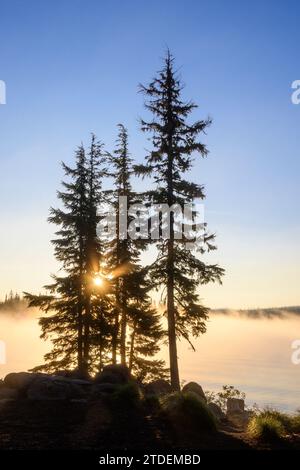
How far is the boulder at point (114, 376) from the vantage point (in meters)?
19.2

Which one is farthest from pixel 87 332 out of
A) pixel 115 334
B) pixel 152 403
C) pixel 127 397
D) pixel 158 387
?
pixel 152 403

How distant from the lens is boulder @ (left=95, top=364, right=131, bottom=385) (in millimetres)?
19212

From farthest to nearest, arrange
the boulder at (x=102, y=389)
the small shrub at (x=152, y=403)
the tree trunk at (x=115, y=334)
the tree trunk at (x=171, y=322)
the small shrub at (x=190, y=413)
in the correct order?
the tree trunk at (x=115, y=334) < the tree trunk at (x=171, y=322) < the boulder at (x=102, y=389) < the small shrub at (x=152, y=403) < the small shrub at (x=190, y=413)

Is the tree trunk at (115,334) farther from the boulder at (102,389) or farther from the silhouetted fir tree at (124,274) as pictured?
the boulder at (102,389)

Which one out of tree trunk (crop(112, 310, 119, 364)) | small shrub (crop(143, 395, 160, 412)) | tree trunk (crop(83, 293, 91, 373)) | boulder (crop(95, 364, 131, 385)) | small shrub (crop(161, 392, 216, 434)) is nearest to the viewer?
small shrub (crop(161, 392, 216, 434))

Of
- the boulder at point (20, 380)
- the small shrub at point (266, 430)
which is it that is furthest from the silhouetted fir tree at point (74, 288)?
the small shrub at point (266, 430)

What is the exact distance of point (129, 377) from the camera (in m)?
20.3

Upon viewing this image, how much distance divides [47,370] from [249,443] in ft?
66.0

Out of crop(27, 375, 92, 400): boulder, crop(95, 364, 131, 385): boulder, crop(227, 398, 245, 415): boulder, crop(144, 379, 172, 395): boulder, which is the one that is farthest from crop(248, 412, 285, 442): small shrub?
crop(227, 398, 245, 415): boulder

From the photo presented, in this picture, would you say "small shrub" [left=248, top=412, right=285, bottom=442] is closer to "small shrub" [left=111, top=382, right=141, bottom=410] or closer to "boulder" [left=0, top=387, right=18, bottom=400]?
"small shrub" [left=111, top=382, right=141, bottom=410]

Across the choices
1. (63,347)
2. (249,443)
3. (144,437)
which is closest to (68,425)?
(144,437)

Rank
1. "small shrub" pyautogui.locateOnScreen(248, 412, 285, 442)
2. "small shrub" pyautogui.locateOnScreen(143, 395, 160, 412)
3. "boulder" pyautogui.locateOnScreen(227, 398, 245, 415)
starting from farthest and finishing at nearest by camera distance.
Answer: "boulder" pyautogui.locateOnScreen(227, 398, 245, 415), "small shrub" pyautogui.locateOnScreen(143, 395, 160, 412), "small shrub" pyautogui.locateOnScreen(248, 412, 285, 442)
